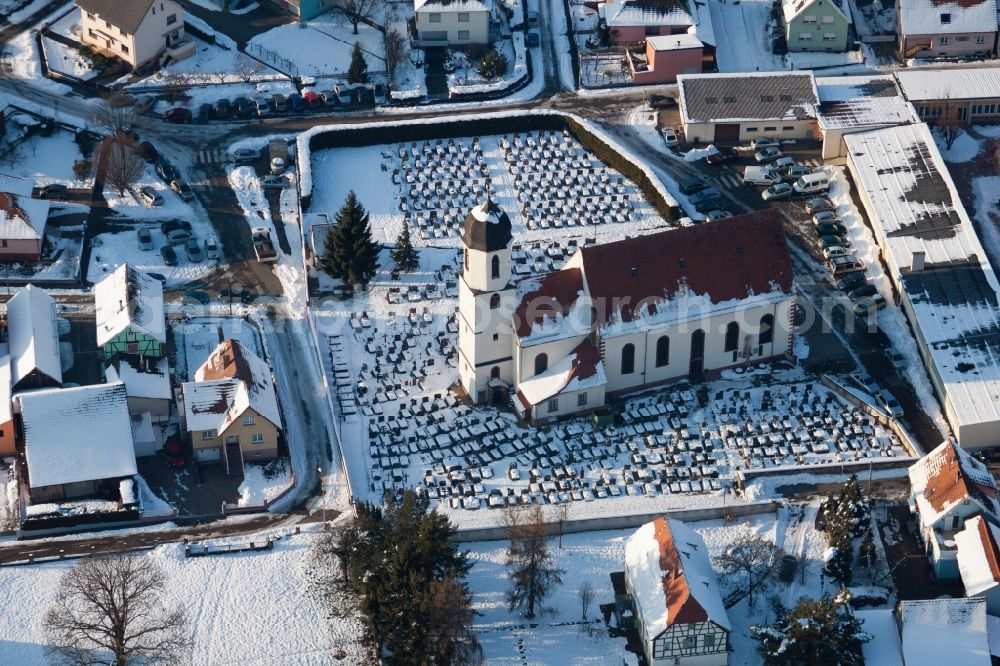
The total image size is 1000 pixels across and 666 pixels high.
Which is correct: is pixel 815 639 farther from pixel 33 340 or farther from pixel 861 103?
pixel 861 103

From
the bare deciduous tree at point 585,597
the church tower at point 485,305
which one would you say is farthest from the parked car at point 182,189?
the bare deciduous tree at point 585,597

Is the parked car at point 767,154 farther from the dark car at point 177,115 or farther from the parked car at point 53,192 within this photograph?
the parked car at point 53,192

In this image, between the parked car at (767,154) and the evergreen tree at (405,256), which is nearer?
the evergreen tree at (405,256)

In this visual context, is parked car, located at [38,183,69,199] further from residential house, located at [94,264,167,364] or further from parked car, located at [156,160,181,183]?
residential house, located at [94,264,167,364]

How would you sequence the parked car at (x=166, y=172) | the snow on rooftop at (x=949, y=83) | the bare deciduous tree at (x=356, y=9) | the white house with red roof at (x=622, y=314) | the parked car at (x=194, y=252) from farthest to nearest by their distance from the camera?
the bare deciduous tree at (x=356, y=9) < the snow on rooftop at (x=949, y=83) < the parked car at (x=166, y=172) < the parked car at (x=194, y=252) < the white house with red roof at (x=622, y=314)

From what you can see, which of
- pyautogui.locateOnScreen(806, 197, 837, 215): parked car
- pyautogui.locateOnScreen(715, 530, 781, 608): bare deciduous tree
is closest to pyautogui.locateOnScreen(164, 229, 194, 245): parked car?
pyautogui.locateOnScreen(806, 197, 837, 215): parked car
